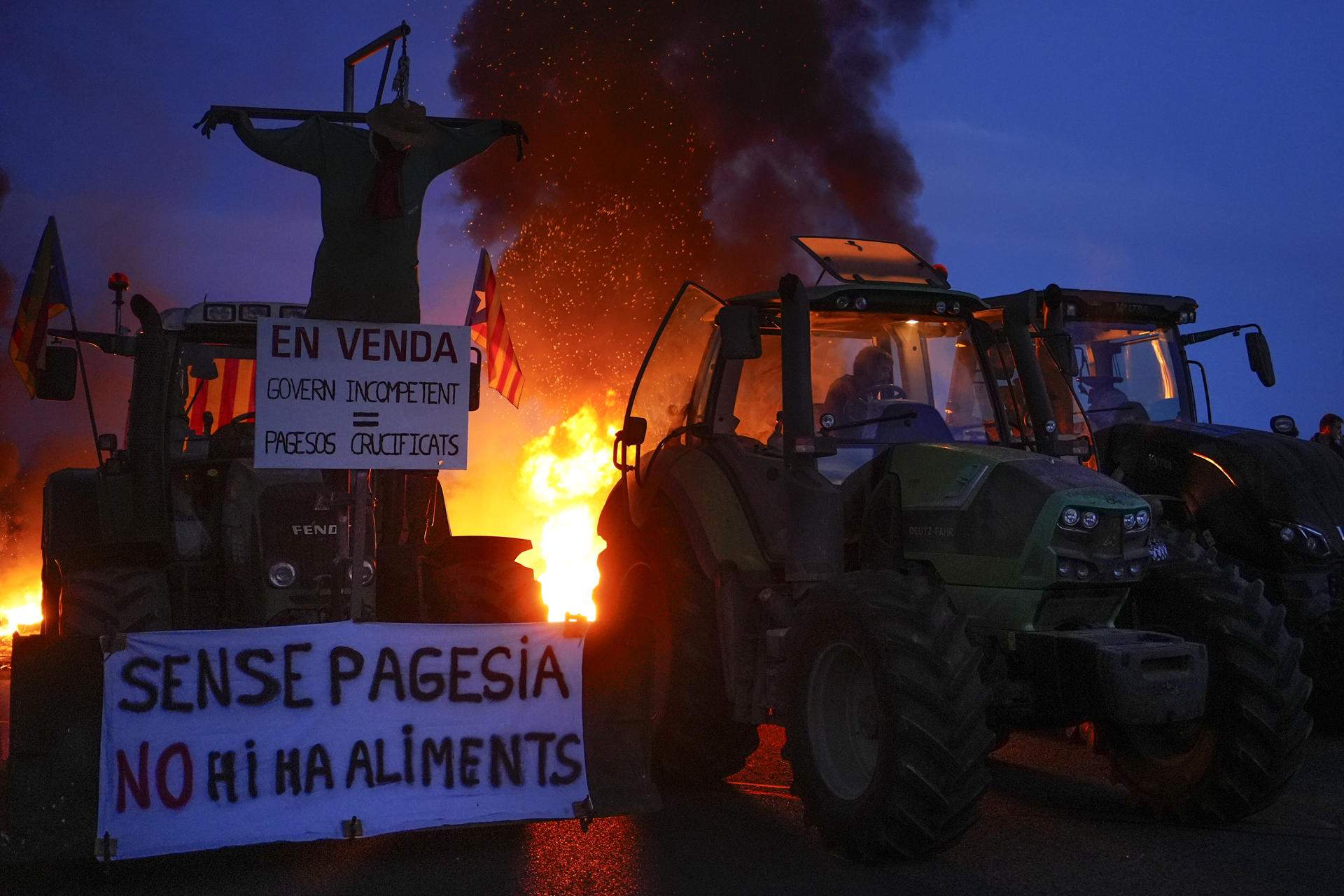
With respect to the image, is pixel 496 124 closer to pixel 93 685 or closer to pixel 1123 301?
pixel 93 685

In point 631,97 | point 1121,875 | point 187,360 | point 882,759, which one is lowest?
point 1121,875

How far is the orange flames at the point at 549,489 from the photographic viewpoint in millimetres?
19500

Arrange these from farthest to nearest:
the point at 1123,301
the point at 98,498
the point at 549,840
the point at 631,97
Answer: the point at 631,97 < the point at 1123,301 < the point at 98,498 < the point at 549,840

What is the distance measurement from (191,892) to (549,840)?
4.98ft

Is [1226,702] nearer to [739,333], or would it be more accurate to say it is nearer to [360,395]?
[739,333]

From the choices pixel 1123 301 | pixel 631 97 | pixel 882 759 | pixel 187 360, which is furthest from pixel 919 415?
pixel 631 97

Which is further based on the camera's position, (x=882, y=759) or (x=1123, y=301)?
(x=1123, y=301)

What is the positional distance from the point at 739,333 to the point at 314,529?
2.50 meters

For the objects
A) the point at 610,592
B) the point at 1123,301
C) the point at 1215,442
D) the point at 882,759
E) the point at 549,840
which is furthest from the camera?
the point at 1123,301

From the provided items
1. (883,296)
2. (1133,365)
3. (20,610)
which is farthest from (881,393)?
(20,610)

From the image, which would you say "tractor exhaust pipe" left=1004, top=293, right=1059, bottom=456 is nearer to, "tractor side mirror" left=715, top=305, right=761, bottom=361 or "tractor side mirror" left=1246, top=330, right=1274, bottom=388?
"tractor side mirror" left=715, top=305, right=761, bottom=361

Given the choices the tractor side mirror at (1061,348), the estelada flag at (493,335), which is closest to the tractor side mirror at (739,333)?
the tractor side mirror at (1061,348)

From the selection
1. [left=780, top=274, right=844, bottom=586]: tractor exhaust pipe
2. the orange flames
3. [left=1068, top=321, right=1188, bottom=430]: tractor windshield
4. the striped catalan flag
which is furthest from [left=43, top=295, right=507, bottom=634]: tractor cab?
the orange flames

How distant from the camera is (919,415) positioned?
7.01m
